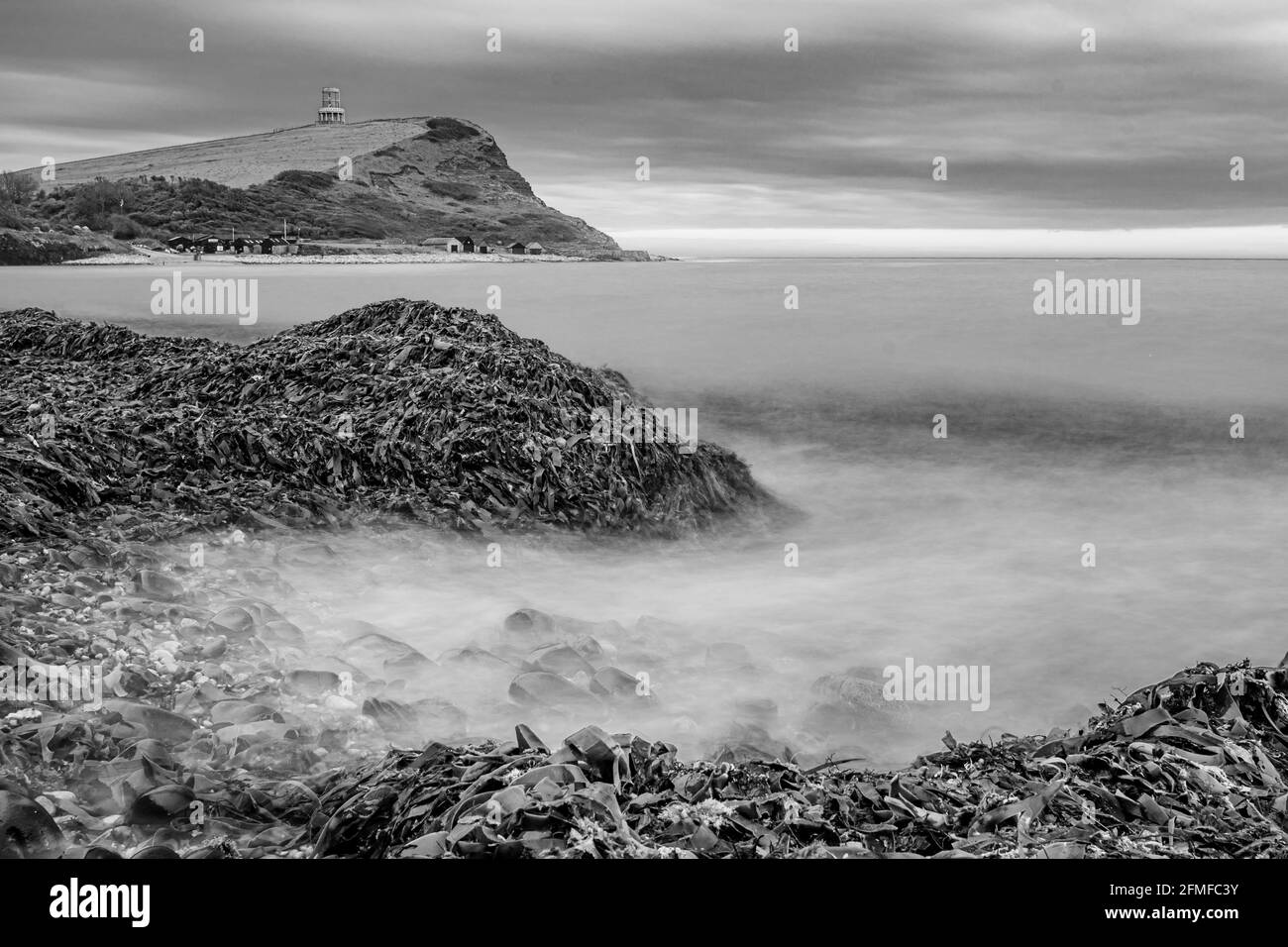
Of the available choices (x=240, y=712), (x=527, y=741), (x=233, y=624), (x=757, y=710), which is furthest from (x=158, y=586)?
(x=757, y=710)

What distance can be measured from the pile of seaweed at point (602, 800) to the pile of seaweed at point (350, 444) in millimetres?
4028

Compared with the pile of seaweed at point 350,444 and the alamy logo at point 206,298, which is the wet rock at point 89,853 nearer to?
the pile of seaweed at point 350,444

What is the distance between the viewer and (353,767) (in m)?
5.20

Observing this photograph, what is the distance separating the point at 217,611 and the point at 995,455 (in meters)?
12.0

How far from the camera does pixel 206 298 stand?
27016 mm

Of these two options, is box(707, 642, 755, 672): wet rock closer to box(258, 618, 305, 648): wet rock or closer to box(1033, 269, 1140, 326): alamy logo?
box(258, 618, 305, 648): wet rock

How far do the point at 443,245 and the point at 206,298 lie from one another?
27.7 m

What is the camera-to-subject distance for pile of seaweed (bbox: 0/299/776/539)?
31.4 feet

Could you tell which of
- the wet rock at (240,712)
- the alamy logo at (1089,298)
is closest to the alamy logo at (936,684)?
the wet rock at (240,712)

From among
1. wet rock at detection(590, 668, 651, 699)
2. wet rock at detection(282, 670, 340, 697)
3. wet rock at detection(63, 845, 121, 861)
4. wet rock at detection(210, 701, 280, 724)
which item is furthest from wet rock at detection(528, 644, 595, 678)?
wet rock at detection(63, 845, 121, 861)

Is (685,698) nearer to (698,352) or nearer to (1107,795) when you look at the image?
(1107,795)

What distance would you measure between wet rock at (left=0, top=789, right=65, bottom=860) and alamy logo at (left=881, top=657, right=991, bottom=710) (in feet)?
16.9
